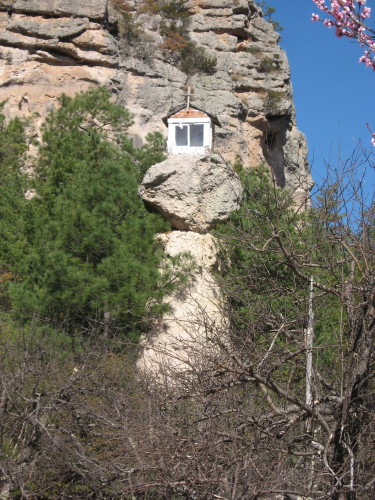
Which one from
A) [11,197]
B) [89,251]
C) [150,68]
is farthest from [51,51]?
[89,251]

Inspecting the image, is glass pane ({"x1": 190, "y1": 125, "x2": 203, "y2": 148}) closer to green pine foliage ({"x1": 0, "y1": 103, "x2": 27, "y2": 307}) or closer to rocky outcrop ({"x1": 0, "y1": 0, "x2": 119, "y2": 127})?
green pine foliage ({"x1": 0, "y1": 103, "x2": 27, "y2": 307})

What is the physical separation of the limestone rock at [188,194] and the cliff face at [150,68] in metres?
6.77

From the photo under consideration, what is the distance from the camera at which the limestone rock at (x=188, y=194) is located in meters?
15.1

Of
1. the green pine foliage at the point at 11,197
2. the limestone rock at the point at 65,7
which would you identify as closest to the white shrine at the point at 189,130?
the green pine foliage at the point at 11,197

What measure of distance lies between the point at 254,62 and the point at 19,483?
1920cm

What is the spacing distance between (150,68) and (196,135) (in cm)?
819

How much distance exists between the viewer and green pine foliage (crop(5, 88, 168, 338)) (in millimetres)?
12422

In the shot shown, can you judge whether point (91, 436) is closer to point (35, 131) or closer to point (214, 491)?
point (214, 491)

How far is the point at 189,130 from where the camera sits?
16.1m

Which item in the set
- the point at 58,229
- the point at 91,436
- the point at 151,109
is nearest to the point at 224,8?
the point at 151,109

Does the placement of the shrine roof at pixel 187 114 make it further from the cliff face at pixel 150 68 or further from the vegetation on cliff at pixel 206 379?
the cliff face at pixel 150 68

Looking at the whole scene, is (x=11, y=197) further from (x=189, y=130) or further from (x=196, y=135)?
(x=196, y=135)

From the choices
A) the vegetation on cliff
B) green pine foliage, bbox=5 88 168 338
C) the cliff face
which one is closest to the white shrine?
green pine foliage, bbox=5 88 168 338

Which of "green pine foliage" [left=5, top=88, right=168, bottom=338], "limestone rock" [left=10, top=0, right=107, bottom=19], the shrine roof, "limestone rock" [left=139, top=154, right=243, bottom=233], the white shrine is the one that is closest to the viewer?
"green pine foliage" [left=5, top=88, right=168, bottom=338]
